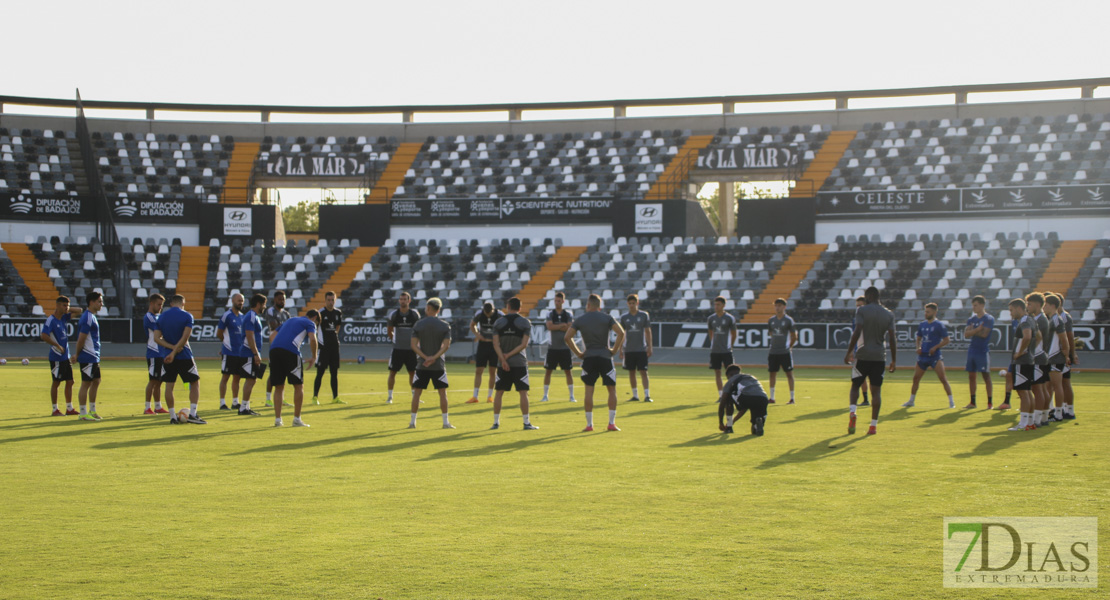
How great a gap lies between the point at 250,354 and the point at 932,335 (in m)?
12.7

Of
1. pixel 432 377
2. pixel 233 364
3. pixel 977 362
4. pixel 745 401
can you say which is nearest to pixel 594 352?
pixel 745 401

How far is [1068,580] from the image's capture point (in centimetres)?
655

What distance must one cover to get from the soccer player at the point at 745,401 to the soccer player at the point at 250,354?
7815mm

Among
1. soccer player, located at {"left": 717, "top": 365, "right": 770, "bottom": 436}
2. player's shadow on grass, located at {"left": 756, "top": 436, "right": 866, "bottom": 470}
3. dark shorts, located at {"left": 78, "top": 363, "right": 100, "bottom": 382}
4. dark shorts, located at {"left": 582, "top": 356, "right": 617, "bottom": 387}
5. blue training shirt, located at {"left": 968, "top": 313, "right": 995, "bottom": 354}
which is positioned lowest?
player's shadow on grass, located at {"left": 756, "top": 436, "right": 866, "bottom": 470}

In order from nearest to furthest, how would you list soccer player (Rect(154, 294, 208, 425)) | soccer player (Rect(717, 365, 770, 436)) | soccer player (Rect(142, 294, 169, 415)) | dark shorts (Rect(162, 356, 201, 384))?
soccer player (Rect(717, 365, 770, 436)), soccer player (Rect(154, 294, 208, 425)), dark shorts (Rect(162, 356, 201, 384)), soccer player (Rect(142, 294, 169, 415))

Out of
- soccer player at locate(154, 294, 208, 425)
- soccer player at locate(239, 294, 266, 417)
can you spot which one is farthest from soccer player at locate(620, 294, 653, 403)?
soccer player at locate(154, 294, 208, 425)

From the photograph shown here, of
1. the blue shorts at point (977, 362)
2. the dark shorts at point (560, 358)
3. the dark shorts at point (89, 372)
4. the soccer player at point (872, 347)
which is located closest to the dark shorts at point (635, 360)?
the dark shorts at point (560, 358)

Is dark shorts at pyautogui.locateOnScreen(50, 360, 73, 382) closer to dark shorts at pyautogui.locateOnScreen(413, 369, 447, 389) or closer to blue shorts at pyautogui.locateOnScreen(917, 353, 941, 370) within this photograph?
dark shorts at pyautogui.locateOnScreen(413, 369, 447, 389)

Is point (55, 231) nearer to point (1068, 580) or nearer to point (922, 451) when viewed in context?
point (922, 451)

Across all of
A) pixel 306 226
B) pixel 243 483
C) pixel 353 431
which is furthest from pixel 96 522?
pixel 306 226

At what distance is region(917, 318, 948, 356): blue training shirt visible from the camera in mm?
19094

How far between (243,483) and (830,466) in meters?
6.41

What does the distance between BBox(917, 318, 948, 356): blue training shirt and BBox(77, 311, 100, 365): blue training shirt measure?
1478 centimetres

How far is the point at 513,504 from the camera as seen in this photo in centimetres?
909
